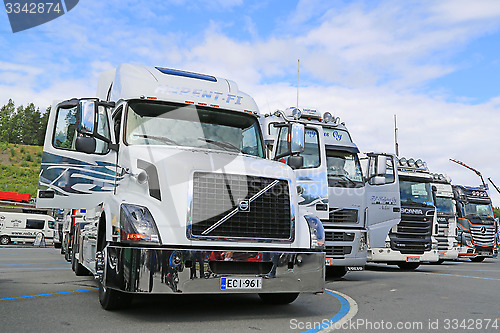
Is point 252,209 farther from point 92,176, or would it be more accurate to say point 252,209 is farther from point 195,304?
point 92,176

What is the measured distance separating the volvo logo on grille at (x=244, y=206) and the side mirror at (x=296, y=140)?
2083 millimetres

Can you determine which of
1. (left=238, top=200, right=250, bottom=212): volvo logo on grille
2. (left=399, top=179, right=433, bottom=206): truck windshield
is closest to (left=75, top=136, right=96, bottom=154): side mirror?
(left=238, top=200, right=250, bottom=212): volvo logo on grille

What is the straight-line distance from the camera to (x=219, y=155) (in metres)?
6.64

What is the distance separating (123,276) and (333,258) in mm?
6584

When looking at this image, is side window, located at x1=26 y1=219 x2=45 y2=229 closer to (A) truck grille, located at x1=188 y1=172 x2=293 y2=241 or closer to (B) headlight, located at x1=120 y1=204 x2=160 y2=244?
(B) headlight, located at x1=120 y1=204 x2=160 y2=244

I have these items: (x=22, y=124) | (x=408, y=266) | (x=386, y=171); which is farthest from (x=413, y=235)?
(x=22, y=124)

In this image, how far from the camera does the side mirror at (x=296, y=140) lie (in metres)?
8.06

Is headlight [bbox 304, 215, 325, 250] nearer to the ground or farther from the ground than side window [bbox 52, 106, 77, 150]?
nearer to the ground

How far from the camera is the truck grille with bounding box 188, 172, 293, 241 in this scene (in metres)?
5.92

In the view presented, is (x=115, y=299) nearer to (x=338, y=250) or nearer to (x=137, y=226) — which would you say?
(x=137, y=226)

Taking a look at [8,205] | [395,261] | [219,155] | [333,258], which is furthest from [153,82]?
[8,205]

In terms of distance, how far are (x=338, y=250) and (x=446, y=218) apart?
11.0 meters

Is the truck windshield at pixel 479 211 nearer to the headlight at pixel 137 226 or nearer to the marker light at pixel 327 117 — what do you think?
the marker light at pixel 327 117

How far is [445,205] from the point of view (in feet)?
69.3
